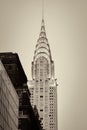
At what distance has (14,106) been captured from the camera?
85.9 meters

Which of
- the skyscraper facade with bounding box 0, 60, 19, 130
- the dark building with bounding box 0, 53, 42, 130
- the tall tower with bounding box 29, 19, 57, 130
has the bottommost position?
the skyscraper facade with bounding box 0, 60, 19, 130

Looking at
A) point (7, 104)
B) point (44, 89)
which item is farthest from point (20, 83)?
point (44, 89)

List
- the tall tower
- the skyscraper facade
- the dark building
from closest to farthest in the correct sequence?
1. the skyscraper facade
2. the dark building
3. the tall tower

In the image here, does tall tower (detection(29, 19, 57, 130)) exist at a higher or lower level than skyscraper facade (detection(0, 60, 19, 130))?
higher

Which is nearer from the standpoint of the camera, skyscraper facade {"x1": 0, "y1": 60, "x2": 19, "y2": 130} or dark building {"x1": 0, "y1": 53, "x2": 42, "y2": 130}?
skyscraper facade {"x1": 0, "y1": 60, "x2": 19, "y2": 130}

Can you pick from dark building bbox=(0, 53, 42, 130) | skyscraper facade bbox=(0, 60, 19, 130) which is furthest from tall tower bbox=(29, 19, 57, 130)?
skyscraper facade bbox=(0, 60, 19, 130)

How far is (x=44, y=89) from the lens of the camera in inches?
7485

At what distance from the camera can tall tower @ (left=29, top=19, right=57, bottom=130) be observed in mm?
185625

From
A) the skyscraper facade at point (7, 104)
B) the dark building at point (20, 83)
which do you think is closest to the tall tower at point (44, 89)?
Answer: the dark building at point (20, 83)

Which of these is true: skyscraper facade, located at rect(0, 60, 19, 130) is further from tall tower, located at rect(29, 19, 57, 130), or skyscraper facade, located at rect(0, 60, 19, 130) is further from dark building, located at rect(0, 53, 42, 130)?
tall tower, located at rect(29, 19, 57, 130)

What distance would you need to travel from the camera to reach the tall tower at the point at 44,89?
186 m

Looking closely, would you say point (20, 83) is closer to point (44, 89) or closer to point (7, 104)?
point (7, 104)

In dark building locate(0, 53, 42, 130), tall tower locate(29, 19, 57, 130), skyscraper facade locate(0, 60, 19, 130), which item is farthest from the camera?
tall tower locate(29, 19, 57, 130)

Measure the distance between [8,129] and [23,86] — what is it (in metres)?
38.6
